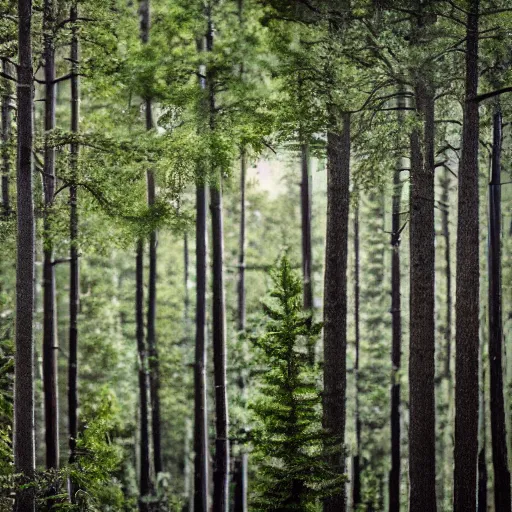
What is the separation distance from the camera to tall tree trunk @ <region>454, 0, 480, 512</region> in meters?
11.5

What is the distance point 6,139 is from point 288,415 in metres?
7.62

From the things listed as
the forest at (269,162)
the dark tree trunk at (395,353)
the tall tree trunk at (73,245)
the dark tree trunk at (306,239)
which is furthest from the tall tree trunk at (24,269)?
→ the dark tree trunk at (395,353)

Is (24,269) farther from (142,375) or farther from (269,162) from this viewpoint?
(142,375)

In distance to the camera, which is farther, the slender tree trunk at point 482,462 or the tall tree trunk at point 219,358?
the slender tree trunk at point 482,462

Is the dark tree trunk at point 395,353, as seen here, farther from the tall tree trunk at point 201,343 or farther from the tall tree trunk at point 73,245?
the tall tree trunk at point 73,245

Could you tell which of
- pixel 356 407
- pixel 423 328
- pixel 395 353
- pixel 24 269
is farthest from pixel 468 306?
pixel 356 407

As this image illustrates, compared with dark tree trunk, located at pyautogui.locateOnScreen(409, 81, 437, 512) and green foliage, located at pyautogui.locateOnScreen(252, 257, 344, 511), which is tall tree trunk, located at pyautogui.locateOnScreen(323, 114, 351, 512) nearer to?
green foliage, located at pyautogui.locateOnScreen(252, 257, 344, 511)

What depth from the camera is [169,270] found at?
107ft

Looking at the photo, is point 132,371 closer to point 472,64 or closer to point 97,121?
point 97,121

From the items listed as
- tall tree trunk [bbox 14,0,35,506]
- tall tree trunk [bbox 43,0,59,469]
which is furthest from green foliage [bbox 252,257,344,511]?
tall tree trunk [bbox 43,0,59,469]

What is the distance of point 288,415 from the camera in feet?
38.1

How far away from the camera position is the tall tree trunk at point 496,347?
49.5 ft

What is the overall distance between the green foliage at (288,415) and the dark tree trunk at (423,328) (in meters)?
1.51

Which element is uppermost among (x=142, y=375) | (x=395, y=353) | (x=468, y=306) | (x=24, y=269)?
(x=24, y=269)
